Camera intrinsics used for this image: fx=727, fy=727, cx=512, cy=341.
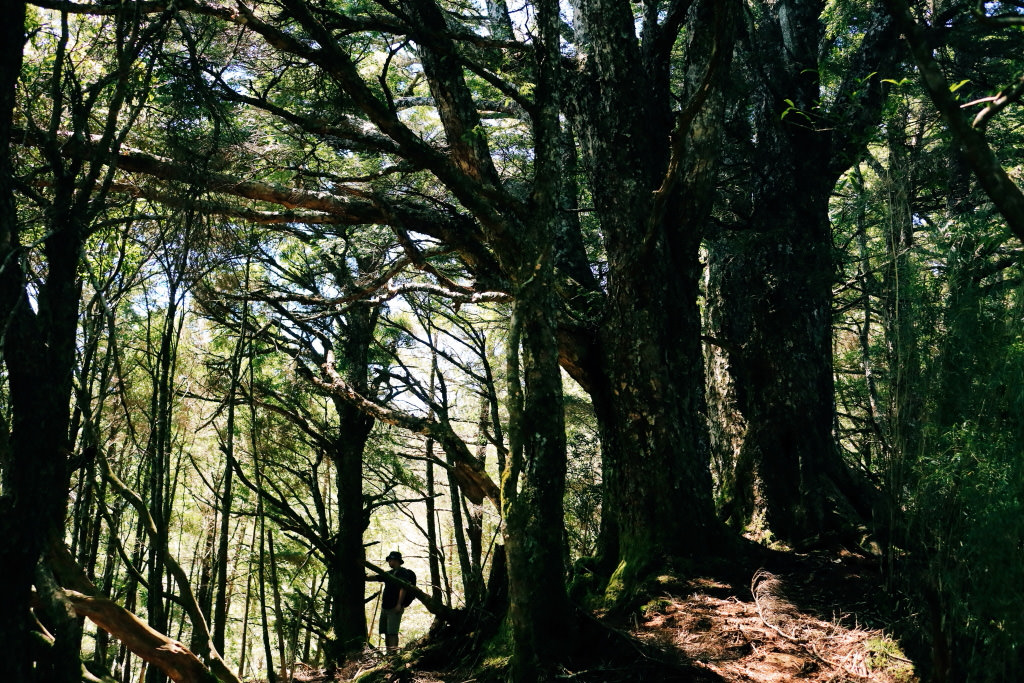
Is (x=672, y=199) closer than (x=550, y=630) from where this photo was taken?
No

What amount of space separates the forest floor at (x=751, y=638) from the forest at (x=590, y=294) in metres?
0.03

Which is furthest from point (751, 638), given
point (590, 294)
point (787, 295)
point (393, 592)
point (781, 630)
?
point (393, 592)

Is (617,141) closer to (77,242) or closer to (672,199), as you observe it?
(672,199)

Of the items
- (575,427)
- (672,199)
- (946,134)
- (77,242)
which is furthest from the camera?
(575,427)

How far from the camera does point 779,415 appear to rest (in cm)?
673

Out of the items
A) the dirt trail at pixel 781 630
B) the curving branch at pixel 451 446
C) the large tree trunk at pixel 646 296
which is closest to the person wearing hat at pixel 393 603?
the curving branch at pixel 451 446

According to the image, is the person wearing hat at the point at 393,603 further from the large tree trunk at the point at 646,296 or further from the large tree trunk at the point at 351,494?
the large tree trunk at the point at 646,296

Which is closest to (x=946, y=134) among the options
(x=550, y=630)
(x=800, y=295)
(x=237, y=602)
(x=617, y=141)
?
(x=800, y=295)

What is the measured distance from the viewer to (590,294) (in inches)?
242

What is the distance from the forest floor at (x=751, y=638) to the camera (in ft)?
13.7

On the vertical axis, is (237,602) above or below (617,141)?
below

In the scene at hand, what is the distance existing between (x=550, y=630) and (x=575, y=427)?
1111 centimetres

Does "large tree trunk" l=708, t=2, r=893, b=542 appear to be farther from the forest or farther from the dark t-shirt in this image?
the dark t-shirt

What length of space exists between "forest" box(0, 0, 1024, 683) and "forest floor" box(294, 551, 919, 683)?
0.03 meters
